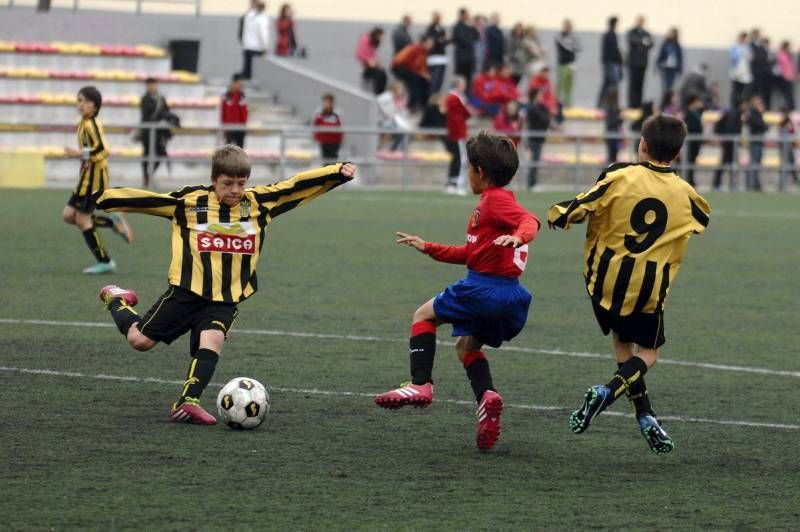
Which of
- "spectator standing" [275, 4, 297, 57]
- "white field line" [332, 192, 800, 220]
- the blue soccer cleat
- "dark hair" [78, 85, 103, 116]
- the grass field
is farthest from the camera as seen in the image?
"spectator standing" [275, 4, 297, 57]

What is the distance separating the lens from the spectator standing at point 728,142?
30408 mm

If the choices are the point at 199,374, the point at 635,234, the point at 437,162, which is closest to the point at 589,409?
the point at 635,234

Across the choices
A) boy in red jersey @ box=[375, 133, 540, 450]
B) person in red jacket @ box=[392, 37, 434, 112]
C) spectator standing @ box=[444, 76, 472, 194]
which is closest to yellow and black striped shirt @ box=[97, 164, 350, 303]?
boy in red jersey @ box=[375, 133, 540, 450]

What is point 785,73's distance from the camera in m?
36.5

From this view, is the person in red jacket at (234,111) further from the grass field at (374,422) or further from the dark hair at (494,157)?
the dark hair at (494,157)

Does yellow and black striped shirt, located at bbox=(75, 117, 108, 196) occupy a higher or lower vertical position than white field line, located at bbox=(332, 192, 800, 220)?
higher

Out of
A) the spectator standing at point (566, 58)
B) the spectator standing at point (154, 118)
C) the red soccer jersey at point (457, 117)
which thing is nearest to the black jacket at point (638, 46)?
the spectator standing at point (566, 58)

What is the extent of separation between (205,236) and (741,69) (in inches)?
1162

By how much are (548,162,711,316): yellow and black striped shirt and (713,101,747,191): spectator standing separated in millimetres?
23391

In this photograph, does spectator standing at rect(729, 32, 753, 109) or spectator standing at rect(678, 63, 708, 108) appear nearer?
spectator standing at rect(678, 63, 708, 108)

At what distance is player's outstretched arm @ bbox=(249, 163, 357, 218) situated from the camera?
7.67m

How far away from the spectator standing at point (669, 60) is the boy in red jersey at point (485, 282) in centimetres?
2830

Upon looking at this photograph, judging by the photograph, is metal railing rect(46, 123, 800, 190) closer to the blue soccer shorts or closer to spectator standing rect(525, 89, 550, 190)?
spectator standing rect(525, 89, 550, 190)

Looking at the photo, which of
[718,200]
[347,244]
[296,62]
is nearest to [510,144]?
[347,244]
